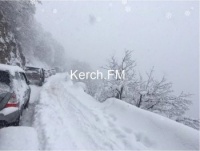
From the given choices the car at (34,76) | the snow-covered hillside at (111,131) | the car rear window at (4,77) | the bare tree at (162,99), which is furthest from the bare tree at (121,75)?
the car rear window at (4,77)

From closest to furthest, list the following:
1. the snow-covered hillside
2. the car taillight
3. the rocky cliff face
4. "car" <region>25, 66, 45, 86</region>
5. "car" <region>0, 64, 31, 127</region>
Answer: "car" <region>0, 64, 31, 127</region>
the car taillight
the snow-covered hillside
"car" <region>25, 66, 45, 86</region>
the rocky cliff face

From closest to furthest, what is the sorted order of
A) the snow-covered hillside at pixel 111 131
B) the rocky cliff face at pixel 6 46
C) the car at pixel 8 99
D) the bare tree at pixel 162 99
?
the car at pixel 8 99
the snow-covered hillside at pixel 111 131
the bare tree at pixel 162 99
the rocky cliff face at pixel 6 46

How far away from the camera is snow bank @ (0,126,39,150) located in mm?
4540

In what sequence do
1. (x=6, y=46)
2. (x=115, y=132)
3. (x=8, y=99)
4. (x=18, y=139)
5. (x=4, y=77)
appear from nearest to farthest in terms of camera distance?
(x=18, y=139), (x=8, y=99), (x=4, y=77), (x=115, y=132), (x=6, y=46)

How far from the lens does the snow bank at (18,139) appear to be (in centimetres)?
454

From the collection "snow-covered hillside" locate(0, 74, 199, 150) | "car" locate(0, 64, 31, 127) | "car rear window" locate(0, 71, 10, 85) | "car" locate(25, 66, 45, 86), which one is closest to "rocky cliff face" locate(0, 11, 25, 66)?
"car" locate(25, 66, 45, 86)

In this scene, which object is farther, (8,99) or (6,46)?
(6,46)

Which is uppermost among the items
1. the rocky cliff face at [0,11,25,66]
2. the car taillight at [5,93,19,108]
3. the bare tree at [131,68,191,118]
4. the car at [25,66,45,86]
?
the rocky cliff face at [0,11,25,66]

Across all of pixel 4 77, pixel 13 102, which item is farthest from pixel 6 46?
pixel 13 102

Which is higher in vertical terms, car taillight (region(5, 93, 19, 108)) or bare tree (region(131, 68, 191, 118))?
car taillight (region(5, 93, 19, 108))

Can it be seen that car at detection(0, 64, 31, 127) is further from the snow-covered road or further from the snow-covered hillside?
the snow-covered hillside

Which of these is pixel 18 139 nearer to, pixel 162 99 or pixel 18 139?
pixel 18 139

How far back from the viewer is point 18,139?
4867 mm

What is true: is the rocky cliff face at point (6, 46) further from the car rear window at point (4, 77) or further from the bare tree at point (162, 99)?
the car rear window at point (4, 77)
